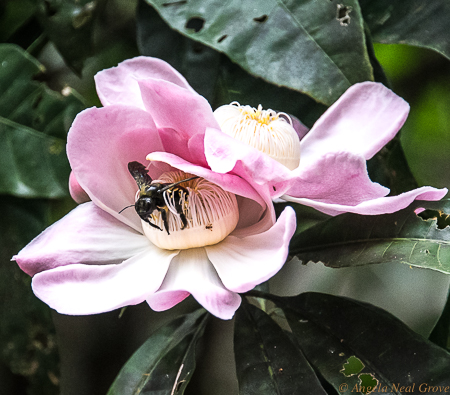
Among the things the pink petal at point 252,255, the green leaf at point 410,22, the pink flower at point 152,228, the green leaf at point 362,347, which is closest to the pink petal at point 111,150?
the pink flower at point 152,228

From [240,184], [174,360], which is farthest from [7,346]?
[240,184]

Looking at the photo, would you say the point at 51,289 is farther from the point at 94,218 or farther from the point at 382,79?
the point at 382,79

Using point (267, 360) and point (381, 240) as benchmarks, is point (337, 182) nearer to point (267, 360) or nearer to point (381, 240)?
point (381, 240)

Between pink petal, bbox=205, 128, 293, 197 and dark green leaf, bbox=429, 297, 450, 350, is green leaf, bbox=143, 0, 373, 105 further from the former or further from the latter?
dark green leaf, bbox=429, 297, 450, 350

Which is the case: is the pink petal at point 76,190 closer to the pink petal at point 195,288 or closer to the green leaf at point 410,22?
the pink petal at point 195,288

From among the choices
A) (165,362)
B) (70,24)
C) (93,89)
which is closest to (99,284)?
(165,362)

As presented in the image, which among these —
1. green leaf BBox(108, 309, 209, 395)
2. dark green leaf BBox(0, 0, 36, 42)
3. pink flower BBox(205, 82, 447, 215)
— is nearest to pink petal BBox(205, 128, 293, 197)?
pink flower BBox(205, 82, 447, 215)
